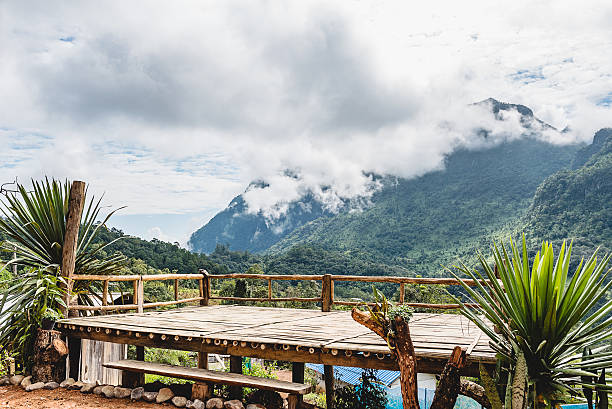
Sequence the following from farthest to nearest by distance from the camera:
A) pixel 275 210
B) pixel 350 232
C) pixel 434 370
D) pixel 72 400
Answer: pixel 275 210
pixel 350 232
pixel 72 400
pixel 434 370

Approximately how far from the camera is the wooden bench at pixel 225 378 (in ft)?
17.2

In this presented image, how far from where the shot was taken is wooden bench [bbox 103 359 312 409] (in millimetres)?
5246

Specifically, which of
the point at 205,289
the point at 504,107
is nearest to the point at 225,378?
the point at 205,289

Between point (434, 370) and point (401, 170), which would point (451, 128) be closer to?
point (401, 170)

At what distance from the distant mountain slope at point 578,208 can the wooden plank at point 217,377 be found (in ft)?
131

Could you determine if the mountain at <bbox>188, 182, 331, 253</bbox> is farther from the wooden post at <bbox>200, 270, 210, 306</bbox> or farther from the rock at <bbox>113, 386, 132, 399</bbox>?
the rock at <bbox>113, 386, 132, 399</bbox>

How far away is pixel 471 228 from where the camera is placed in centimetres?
5425

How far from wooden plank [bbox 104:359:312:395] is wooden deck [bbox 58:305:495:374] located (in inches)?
9.8

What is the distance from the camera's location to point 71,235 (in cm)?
707

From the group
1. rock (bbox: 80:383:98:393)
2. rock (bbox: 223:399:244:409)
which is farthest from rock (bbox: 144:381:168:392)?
rock (bbox: 223:399:244:409)

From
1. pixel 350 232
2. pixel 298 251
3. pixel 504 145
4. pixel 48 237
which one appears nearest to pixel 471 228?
pixel 350 232

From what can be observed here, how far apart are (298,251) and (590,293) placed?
41345 mm

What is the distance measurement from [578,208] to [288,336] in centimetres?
4816

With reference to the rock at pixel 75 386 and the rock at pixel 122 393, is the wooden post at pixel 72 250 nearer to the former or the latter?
the rock at pixel 75 386
